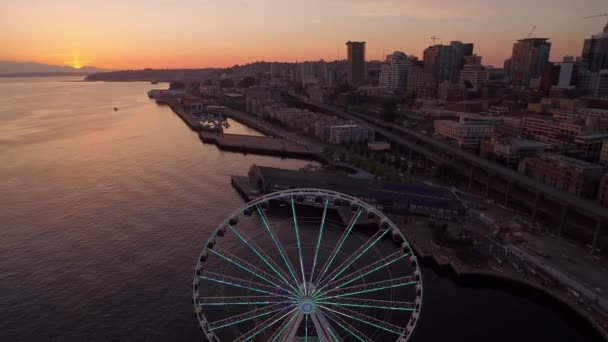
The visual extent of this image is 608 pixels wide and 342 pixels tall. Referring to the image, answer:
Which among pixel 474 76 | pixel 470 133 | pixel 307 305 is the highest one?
pixel 474 76

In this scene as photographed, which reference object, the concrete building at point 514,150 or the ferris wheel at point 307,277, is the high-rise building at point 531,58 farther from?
the ferris wheel at point 307,277

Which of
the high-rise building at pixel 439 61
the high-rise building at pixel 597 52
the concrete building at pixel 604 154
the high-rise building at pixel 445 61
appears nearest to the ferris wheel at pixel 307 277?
the concrete building at pixel 604 154

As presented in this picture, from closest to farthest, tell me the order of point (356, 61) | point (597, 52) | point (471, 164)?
point (471, 164) < point (597, 52) < point (356, 61)

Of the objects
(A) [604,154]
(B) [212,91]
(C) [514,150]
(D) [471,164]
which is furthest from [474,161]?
(B) [212,91]

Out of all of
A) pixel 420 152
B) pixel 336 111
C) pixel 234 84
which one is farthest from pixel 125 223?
pixel 234 84

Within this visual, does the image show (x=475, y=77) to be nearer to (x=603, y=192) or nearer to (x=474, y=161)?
(x=474, y=161)

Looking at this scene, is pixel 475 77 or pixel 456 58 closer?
pixel 475 77
